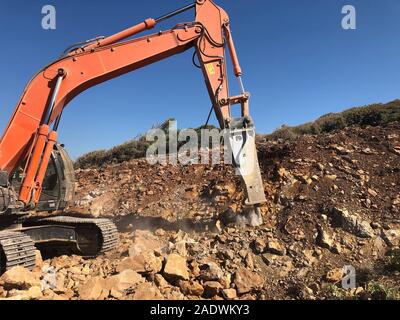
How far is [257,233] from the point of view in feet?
22.9

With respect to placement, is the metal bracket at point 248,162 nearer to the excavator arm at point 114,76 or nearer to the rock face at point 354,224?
the excavator arm at point 114,76

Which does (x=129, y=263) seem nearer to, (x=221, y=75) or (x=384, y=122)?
(x=221, y=75)

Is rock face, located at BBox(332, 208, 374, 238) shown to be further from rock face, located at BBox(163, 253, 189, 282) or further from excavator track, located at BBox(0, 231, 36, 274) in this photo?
excavator track, located at BBox(0, 231, 36, 274)

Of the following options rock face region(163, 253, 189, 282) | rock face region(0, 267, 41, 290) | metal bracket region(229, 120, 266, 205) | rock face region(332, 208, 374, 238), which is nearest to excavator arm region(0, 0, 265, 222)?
metal bracket region(229, 120, 266, 205)

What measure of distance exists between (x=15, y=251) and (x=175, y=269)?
2194mm

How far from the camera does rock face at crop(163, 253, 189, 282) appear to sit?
5387 mm

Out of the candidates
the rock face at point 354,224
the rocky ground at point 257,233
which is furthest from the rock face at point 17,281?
the rock face at point 354,224

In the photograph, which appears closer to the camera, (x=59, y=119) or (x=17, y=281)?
(x=17, y=281)

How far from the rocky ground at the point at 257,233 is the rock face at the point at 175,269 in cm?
1

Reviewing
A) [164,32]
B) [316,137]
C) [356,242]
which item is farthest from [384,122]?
[164,32]

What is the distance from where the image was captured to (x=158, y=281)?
5.31 meters

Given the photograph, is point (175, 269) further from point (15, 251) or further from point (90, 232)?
point (15, 251)

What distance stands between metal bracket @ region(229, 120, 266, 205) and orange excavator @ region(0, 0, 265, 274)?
0.02 meters

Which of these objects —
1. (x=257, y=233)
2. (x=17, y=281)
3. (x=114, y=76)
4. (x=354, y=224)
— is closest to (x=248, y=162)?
(x=257, y=233)
